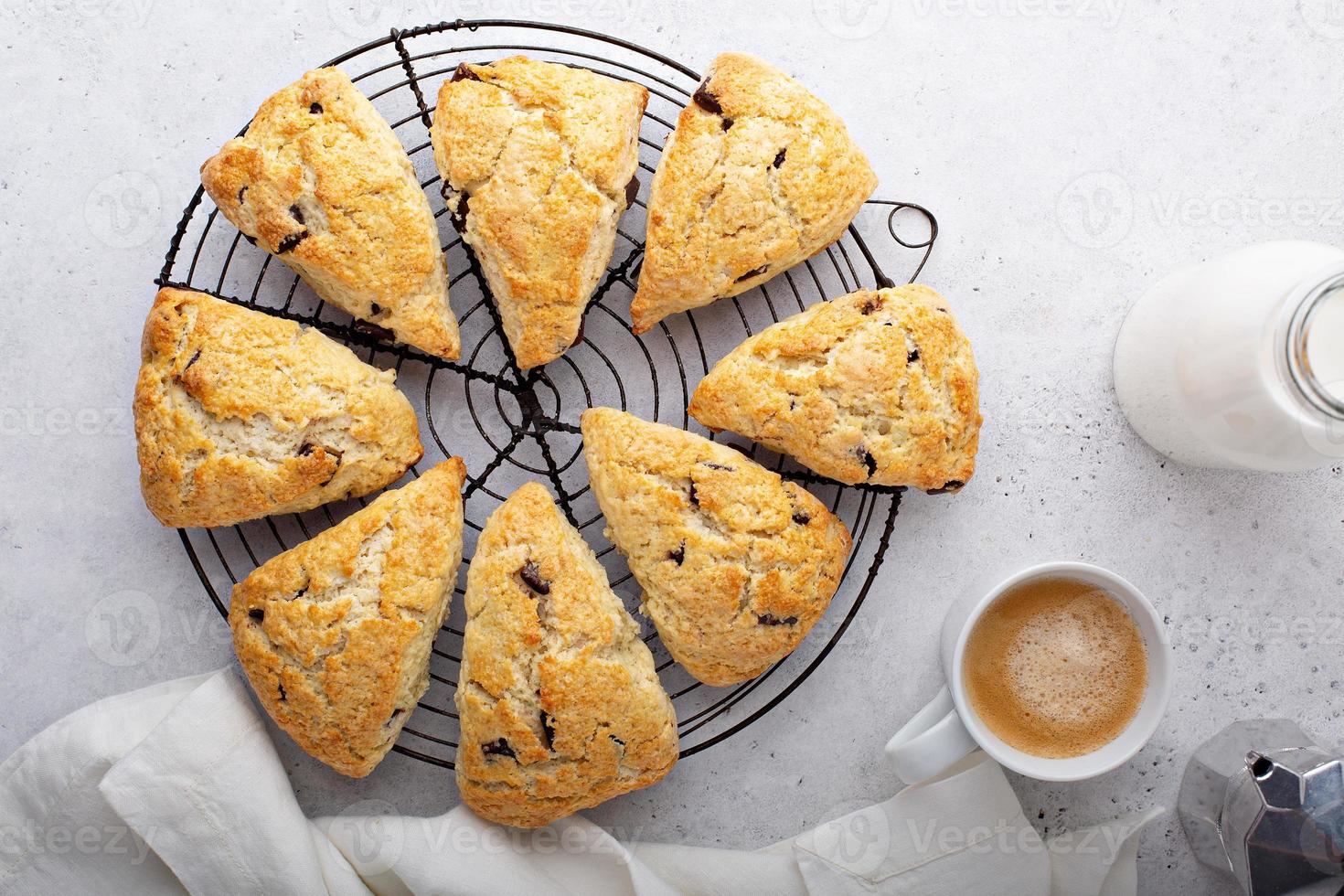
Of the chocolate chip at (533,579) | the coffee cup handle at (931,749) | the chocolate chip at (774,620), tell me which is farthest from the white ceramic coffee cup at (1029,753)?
the chocolate chip at (533,579)

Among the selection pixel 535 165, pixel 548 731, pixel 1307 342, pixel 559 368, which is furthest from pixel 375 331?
pixel 1307 342

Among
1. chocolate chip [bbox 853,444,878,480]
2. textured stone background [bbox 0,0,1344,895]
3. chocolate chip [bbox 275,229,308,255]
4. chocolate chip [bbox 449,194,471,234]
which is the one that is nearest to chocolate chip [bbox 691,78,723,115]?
textured stone background [bbox 0,0,1344,895]

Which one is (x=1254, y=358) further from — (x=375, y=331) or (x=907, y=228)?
(x=375, y=331)

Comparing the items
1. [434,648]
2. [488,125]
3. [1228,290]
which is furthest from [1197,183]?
[434,648]

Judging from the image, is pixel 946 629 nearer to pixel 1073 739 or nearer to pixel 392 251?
pixel 1073 739

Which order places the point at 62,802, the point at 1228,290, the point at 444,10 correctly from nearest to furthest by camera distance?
the point at 1228,290, the point at 62,802, the point at 444,10
